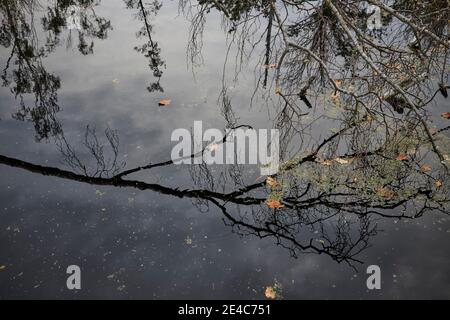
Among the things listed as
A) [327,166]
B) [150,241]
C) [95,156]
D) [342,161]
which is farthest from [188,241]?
[342,161]

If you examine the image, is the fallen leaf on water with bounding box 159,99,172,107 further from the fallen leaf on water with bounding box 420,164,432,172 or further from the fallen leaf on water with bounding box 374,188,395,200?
the fallen leaf on water with bounding box 420,164,432,172

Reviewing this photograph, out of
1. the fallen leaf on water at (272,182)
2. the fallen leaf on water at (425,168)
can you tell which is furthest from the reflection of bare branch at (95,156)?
the fallen leaf on water at (425,168)

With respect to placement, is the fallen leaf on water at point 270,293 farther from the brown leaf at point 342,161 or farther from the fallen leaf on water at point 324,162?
the brown leaf at point 342,161

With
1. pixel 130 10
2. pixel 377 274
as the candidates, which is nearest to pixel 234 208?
pixel 377 274

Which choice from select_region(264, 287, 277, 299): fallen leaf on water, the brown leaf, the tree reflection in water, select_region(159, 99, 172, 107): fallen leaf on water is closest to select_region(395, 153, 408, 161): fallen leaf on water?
the tree reflection in water

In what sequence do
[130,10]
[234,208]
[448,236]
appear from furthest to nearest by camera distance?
[130,10] < [234,208] < [448,236]

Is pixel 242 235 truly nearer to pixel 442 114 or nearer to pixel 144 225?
pixel 144 225

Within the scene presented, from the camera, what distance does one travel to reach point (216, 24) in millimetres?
6902

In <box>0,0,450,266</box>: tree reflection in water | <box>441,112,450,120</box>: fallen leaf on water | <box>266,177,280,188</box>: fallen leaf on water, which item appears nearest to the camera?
<box>0,0,450,266</box>: tree reflection in water

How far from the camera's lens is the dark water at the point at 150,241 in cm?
285

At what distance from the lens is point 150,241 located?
3172 mm

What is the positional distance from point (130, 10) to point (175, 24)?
3.48 ft

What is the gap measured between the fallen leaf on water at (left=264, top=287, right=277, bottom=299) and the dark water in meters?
0.04

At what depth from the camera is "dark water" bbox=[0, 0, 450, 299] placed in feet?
9.34
